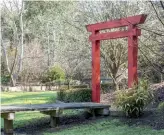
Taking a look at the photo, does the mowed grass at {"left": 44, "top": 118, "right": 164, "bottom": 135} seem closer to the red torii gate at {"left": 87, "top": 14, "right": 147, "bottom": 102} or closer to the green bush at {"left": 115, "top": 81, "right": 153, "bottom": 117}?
the green bush at {"left": 115, "top": 81, "right": 153, "bottom": 117}

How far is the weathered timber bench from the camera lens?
7757 millimetres

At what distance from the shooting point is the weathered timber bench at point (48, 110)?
7757 millimetres

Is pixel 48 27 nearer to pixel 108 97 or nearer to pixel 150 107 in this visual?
pixel 108 97

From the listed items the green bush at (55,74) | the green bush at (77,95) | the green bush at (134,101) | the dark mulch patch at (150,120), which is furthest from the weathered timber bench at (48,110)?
the green bush at (55,74)

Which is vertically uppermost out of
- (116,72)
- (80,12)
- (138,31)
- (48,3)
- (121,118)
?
(48,3)

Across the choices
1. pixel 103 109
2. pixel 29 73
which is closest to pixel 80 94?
pixel 103 109

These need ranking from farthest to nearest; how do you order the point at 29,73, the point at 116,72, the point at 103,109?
the point at 29,73 < the point at 116,72 < the point at 103,109

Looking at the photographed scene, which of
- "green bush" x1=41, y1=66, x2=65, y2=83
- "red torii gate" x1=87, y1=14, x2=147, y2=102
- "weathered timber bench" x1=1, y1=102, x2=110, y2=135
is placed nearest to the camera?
"weathered timber bench" x1=1, y1=102, x2=110, y2=135

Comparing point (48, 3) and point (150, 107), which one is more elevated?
point (48, 3)

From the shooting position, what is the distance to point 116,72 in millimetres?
13852

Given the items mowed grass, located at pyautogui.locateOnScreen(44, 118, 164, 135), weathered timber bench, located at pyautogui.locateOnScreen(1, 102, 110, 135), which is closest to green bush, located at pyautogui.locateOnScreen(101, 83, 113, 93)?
weathered timber bench, located at pyautogui.locateOnScreen(1, 102, 110, 135)

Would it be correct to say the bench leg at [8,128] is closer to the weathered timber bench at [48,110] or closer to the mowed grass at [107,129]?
the weathered timber bench at [48,110]

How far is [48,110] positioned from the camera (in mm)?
8305

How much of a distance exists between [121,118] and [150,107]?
A: 5.03 feet
